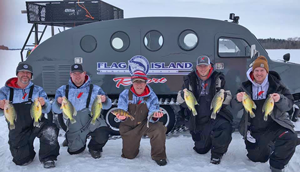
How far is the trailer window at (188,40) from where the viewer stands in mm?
5605

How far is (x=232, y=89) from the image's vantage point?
5.68 meters

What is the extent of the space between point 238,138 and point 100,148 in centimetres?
301

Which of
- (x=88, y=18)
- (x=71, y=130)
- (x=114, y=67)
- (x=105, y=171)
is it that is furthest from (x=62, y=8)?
(x=105, y=171)

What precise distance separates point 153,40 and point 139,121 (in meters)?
2.26

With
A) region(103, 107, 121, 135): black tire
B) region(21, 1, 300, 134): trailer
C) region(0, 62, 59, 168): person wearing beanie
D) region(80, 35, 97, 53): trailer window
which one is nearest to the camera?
region(0, 62, 59, 168): person wearing beanie

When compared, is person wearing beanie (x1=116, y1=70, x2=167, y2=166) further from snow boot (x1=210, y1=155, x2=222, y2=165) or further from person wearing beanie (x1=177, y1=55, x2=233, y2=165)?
snow boot (x1=210, y1=155, x2=222, y2=165)

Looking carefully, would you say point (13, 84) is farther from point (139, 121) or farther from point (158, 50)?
point (158, 50)

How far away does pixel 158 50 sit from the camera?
18.4 ft

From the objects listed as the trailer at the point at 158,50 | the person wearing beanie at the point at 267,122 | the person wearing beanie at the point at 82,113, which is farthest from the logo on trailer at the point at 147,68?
the person wearing beanie at the point at 267,122

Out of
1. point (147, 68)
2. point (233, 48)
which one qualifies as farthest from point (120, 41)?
point (233, 48)

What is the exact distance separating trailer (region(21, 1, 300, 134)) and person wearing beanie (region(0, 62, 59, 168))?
1.87 metres

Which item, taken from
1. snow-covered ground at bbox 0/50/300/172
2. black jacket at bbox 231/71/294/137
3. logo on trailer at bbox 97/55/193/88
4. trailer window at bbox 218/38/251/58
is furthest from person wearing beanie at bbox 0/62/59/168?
trailer window at bbox 218/38/251/58

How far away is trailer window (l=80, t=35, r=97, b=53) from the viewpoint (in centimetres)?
572

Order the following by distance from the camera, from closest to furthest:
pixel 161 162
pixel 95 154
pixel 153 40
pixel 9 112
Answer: pixel 9 112 → pixel 161 162 → pixel 95 154 → pixel 153 40
